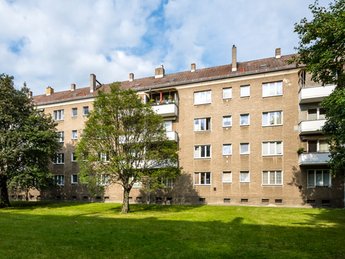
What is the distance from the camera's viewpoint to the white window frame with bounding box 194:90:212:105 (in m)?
34.6

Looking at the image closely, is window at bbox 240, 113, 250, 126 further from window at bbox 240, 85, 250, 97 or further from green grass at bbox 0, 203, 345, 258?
green grass at bbox 0, 203, 345, 258

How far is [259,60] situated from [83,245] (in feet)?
101

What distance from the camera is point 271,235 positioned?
14305mm

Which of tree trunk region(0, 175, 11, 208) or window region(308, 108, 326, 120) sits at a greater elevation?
window region(308, 108, 326, 120)

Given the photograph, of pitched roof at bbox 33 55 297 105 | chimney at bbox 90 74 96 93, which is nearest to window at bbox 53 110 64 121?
pitched roof at bbox 33 55 297 105

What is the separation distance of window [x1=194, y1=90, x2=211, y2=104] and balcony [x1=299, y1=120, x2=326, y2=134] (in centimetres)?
1015

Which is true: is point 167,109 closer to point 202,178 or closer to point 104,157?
point 202,178

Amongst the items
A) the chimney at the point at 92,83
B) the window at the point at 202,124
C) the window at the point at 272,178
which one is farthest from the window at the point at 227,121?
the chimney at the point at 92,83

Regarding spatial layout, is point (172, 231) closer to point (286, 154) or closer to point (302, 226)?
point (302, 226)

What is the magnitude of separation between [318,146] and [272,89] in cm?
705

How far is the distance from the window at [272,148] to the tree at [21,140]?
69.5ft

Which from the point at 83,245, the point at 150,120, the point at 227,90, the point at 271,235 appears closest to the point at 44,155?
the point at 150,120

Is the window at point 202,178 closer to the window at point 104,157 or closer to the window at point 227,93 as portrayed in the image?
the window at point 227,93

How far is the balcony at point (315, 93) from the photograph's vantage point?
2812cm
